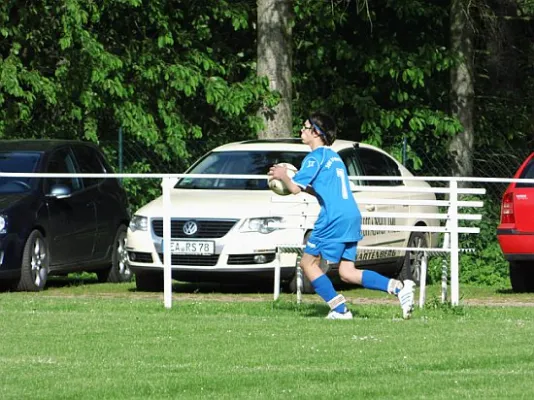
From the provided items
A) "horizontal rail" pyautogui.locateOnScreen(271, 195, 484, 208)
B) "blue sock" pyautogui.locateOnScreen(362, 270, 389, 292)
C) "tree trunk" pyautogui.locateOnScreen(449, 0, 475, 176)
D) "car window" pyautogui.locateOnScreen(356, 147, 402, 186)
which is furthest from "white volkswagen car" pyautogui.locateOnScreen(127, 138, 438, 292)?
"tree trunk" pyautogui.locateOnScreen(449, 0, 475, 176)

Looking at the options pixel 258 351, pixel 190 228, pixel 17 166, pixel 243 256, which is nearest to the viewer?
pixel 258 351

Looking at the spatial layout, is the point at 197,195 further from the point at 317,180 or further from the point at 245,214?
the point at 317,180

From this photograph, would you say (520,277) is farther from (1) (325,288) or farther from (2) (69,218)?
(1) (325,288)

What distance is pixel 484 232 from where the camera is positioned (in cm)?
2252

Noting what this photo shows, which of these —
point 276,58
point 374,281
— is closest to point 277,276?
point 374,281

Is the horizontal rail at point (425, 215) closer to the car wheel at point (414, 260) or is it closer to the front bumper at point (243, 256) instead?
the front bumper at point (243, 256)

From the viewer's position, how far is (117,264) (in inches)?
795

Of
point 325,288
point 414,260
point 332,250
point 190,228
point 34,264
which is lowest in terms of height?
point 414,260

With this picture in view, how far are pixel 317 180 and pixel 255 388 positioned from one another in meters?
3.86

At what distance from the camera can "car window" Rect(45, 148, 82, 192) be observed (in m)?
18.8

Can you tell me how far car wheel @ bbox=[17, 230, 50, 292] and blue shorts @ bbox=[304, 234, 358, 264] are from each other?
5.39 meters

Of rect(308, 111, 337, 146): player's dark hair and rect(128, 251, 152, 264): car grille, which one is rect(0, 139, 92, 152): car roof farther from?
rect(308, 111, 337, 146): player's dark hair

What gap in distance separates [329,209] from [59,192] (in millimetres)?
6004

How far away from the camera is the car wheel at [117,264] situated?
2005cm
